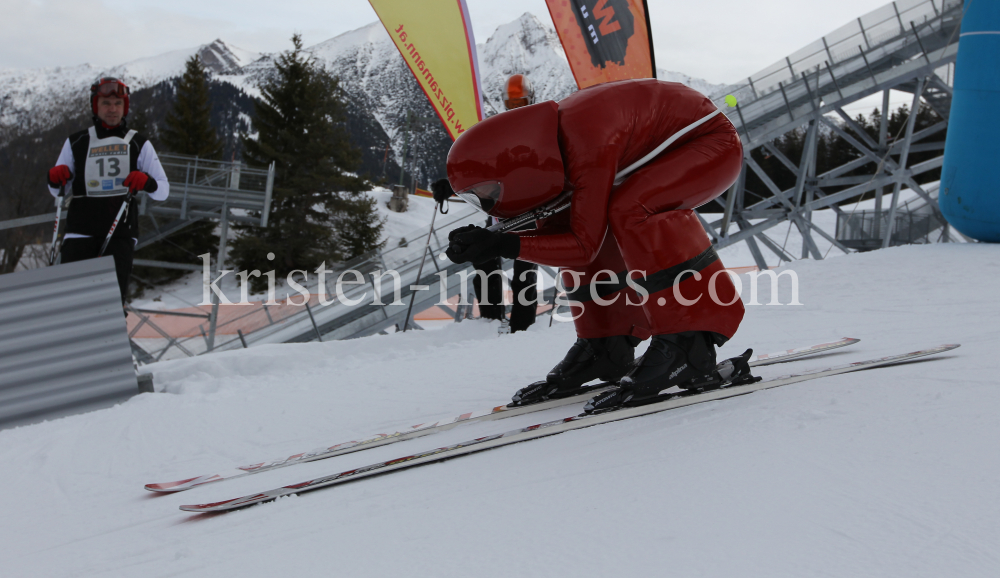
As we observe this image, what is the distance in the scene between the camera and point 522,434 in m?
1.83

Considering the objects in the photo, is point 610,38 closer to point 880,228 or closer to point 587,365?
point 587,365

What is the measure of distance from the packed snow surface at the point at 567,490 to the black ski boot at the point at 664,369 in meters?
0.16

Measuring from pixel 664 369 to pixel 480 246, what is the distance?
2.40 ft

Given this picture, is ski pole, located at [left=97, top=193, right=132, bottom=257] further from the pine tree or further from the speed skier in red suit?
the pine tree

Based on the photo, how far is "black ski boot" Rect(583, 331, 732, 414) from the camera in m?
2.04

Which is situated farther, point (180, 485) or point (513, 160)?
point (513, 160)

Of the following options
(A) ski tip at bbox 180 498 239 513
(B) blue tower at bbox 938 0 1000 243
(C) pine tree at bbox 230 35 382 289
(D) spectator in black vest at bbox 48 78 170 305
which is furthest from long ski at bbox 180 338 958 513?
(C) pine tree at bbox 230 35 382 289

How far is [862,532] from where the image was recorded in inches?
40.1

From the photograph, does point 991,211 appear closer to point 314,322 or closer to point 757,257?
point 314,322

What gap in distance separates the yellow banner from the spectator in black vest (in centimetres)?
410

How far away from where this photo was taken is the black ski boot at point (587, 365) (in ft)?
8.23

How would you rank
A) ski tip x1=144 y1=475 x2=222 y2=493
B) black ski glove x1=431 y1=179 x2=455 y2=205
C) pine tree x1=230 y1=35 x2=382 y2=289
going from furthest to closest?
pine tree x1=230 y1=35 x2=382 y2=289 < black ski glove x1=431 y1=179 x2=455 y2=205 < ski tip x1=144 y1=475 x2=222 y2=493

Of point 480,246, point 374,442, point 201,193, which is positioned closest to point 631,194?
point 480,246

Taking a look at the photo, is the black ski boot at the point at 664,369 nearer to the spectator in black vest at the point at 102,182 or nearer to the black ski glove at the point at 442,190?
the black ski glove at the point at 442,190
